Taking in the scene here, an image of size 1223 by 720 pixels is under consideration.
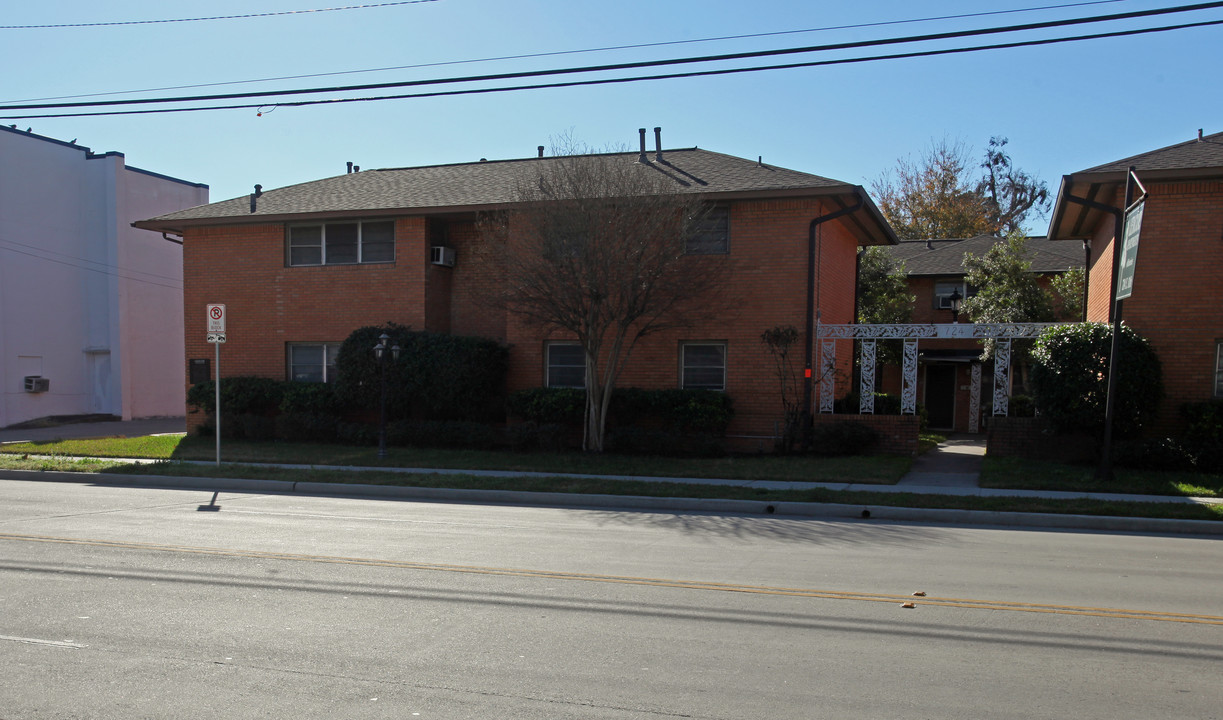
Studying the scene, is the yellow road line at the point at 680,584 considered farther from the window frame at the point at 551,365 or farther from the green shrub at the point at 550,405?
the window frame at the point at 551,365

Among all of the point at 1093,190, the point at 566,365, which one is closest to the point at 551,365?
the point at 566,365

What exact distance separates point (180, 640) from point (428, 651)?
5.48ft

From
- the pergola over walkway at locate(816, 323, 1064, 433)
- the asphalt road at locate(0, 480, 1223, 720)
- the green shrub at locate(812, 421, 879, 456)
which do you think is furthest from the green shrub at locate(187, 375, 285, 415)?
the pergola over walkway at locate(816, 323, 1064, 433)

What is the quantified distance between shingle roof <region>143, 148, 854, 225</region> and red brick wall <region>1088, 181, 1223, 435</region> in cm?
557

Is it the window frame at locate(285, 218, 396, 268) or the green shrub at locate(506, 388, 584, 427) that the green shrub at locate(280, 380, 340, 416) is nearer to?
the window frame at locate(285, 218, 396, 268)

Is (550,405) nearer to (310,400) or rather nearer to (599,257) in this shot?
(599,257)

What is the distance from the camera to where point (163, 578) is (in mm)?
7664

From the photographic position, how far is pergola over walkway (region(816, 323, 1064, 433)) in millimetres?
16609

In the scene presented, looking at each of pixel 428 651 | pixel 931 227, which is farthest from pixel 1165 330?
pixel 931 227

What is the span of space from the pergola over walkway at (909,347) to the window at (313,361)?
442 inches

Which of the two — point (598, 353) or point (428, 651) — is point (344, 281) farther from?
point (428, 651)

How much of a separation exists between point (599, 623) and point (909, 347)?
13.2 metres

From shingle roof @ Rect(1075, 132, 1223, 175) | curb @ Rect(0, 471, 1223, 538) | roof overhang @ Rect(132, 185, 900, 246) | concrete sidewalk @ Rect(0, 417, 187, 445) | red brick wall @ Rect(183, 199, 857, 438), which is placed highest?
shingle roof @ Rect(1075, 132, 1223, 175)

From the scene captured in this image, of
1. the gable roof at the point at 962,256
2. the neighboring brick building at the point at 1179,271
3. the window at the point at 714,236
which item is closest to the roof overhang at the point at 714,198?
the window at the point at 714,236
